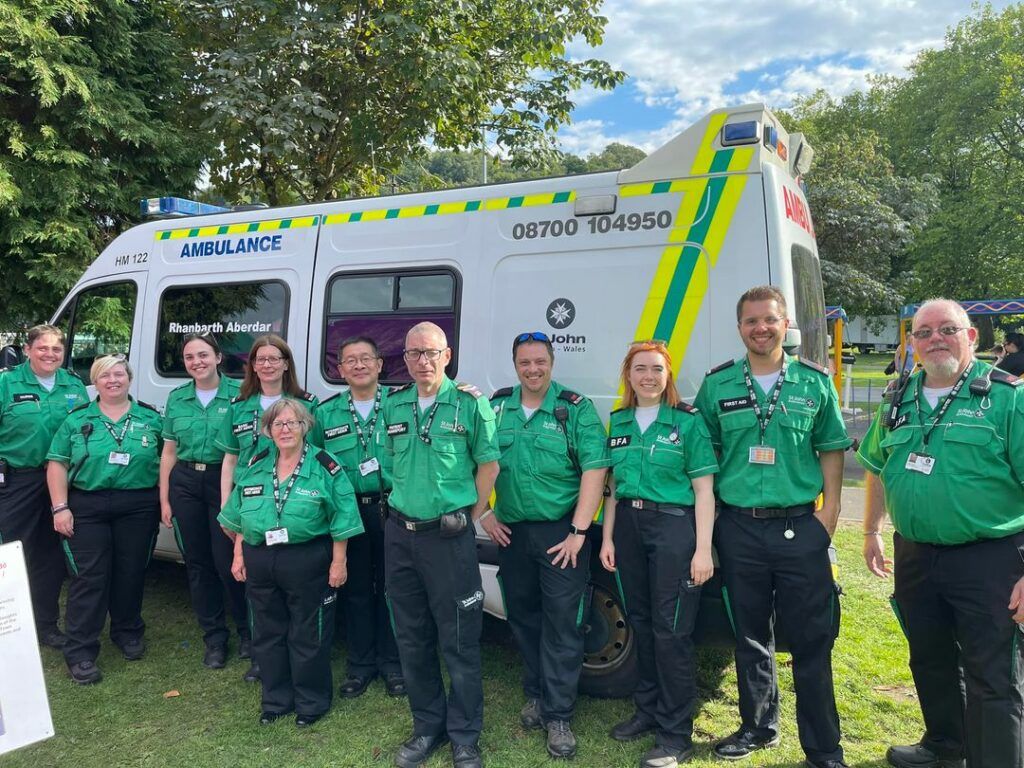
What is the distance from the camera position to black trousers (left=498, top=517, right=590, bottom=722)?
9.92 feet

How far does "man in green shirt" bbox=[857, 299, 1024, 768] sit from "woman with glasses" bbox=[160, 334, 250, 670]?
3.20 m

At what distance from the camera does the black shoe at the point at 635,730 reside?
3.11m

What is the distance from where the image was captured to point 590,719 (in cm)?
330

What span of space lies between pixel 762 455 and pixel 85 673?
3.62 metres

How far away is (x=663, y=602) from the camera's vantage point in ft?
9.37

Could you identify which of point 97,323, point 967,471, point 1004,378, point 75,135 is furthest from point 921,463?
point 75,135

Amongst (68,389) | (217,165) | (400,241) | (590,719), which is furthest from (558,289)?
(217,165)

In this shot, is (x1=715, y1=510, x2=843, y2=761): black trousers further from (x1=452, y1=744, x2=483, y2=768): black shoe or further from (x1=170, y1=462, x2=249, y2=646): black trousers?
(x1=170, y1=462, x2=249, y2=646): black trousers

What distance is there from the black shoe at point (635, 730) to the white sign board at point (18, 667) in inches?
87.5

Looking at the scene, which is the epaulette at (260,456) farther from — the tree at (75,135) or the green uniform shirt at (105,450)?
the tree at (75,135)

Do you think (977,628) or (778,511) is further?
(778,511)

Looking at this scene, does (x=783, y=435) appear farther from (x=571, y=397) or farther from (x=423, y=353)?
(x=423, y=353)

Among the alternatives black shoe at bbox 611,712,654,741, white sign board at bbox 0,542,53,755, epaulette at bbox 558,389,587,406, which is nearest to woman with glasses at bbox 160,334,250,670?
white sign board at bbox 0,542,53,755

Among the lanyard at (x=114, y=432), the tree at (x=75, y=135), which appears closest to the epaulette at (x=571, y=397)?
the lanyard at (x=114, y=432)
